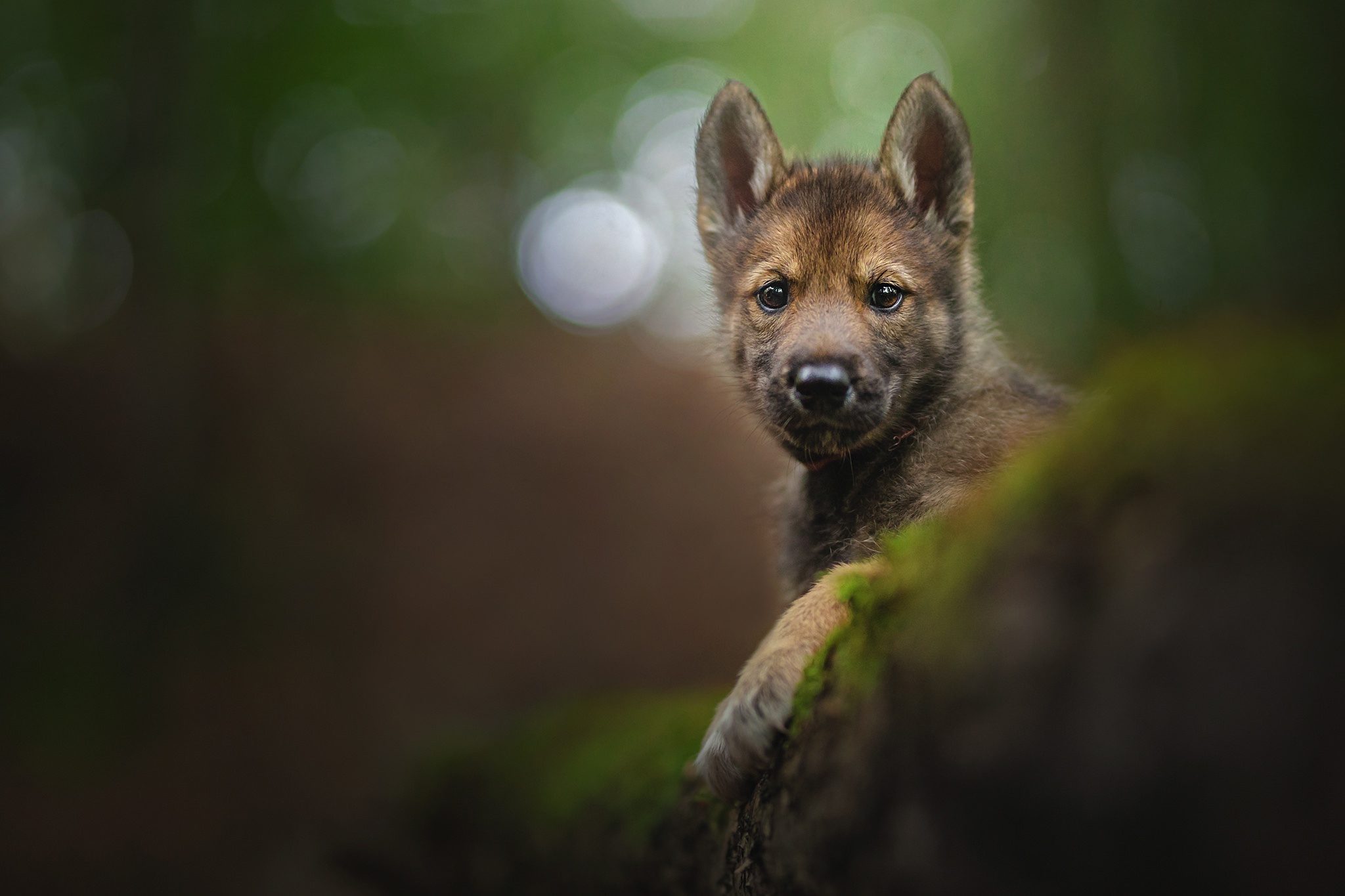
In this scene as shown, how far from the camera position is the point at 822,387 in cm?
355

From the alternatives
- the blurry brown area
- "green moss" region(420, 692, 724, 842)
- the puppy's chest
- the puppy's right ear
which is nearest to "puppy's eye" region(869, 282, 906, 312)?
the puppy's chest

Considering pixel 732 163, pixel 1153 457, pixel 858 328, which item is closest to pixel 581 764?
pixel 858 328

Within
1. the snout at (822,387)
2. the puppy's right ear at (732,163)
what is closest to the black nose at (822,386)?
the snout at (822,387)

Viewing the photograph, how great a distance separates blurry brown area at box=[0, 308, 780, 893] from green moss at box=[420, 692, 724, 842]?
3.23ft

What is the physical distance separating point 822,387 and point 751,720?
153 centimetres

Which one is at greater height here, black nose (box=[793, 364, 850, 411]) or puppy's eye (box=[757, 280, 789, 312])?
puppy's eye (box=[757, 280, 789, 312])

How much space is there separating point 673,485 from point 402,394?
5934 mm

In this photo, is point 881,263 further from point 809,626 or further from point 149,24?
point 149,24

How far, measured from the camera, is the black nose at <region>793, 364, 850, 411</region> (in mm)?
3539

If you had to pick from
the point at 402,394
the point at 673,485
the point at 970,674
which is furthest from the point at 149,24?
the point at 970,674

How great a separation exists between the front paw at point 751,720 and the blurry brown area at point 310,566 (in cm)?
483

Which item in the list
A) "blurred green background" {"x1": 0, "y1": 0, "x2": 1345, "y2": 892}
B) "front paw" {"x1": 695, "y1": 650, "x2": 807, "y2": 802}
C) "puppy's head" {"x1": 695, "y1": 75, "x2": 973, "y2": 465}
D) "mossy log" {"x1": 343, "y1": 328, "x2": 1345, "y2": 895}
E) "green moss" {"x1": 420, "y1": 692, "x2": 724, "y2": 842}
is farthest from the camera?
"blurred green background" {"x1": 0, "y1": 0, "x2": 1345, "y2": 892}

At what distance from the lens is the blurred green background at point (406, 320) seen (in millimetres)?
7758

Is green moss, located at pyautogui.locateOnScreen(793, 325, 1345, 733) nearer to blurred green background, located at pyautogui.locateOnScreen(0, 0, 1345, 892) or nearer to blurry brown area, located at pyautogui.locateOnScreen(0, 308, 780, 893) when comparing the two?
blurred green background, located at pyautogui.locateOnScreen(0, 0, 1345, 892)
